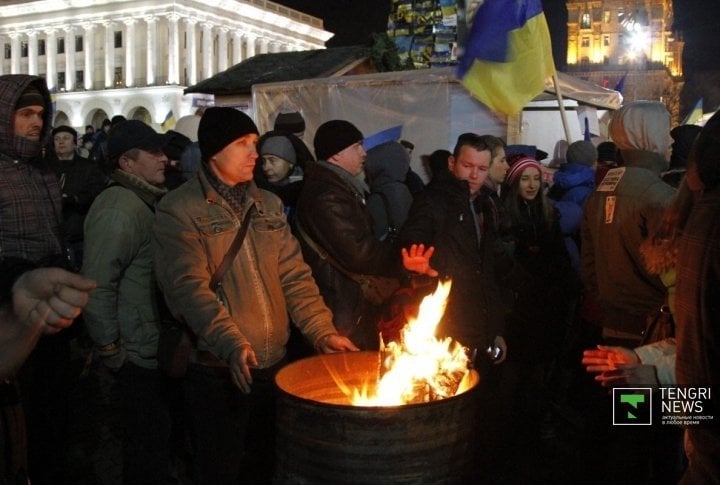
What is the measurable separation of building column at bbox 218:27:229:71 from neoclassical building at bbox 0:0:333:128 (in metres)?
0.10

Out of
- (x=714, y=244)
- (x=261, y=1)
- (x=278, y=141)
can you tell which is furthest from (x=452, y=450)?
(x=261, y=1)

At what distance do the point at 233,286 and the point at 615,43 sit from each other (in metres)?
116

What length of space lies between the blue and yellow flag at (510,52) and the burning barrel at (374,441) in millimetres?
5239

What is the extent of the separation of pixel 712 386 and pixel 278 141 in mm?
4538

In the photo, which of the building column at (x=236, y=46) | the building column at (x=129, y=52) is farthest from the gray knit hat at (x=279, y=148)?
the building column at (x=236, y=46)

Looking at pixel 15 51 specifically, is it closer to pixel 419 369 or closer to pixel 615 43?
pixel 615 43

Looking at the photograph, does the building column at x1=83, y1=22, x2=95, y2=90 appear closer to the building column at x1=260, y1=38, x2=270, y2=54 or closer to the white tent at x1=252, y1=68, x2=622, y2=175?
the building column at x1=260, y1=38, x2=270, y2=54

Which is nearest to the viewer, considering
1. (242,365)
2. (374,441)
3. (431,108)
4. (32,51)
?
(374,441)

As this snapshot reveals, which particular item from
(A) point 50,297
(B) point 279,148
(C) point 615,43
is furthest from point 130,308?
(C) point 615,43

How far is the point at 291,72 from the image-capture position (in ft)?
52.1

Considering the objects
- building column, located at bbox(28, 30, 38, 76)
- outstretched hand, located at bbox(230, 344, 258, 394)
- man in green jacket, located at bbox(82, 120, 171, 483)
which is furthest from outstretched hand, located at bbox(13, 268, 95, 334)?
building column, located at bbox(28, 30, 38, 76)

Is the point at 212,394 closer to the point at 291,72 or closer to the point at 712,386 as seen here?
the point at 712,386

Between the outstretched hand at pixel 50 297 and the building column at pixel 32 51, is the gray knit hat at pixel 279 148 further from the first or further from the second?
the building column at pixel 32 51

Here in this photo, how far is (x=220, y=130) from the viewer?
3465 millimetres
